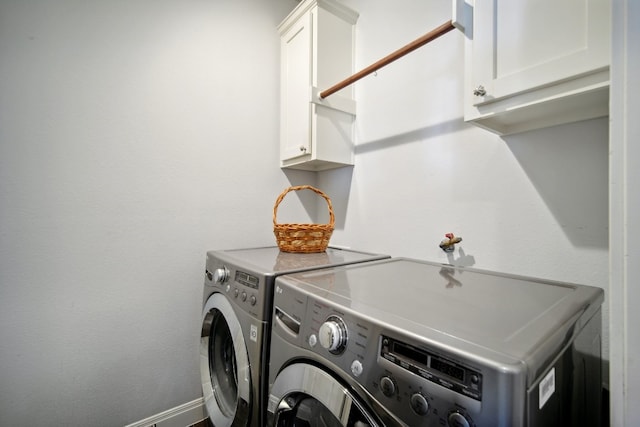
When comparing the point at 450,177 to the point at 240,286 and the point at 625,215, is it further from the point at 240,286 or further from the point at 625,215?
the point at 240,286

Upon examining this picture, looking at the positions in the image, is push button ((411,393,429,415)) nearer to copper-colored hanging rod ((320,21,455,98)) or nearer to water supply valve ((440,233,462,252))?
water supply valve ((440,233,462,252))

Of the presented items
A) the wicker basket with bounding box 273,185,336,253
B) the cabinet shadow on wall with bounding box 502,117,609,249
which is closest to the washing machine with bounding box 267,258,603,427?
the cabinet shadow on wall with bounding box 502,117,609,249

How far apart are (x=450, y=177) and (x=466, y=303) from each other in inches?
27.4

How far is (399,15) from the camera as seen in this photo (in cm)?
140

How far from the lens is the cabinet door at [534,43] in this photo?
646 mm

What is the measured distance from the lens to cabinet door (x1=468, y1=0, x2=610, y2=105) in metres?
0.65

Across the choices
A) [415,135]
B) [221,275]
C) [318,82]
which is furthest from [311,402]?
[318,82]

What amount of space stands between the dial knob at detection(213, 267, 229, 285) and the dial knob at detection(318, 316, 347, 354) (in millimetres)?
653

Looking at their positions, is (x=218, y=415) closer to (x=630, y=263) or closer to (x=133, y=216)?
(x=133, y=216)

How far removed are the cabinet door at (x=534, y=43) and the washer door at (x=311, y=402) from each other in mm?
850

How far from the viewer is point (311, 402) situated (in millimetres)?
715

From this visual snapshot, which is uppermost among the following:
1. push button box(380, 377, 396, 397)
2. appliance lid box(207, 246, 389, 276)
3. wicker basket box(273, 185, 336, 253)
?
wicker basket box(273, 185, 336, 253)

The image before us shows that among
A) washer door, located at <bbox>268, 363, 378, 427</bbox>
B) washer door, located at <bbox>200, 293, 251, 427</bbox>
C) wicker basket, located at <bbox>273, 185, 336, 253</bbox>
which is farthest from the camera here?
wicker basket, located at <bbox>273, 185, 336, 253</bbox>

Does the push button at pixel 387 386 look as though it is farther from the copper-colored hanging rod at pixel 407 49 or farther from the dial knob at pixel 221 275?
the copper-colored hanging rod at pixel 407 49
